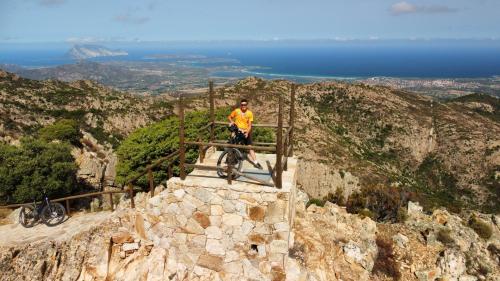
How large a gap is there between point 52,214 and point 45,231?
3.54ft

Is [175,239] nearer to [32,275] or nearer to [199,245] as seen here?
[199,245]

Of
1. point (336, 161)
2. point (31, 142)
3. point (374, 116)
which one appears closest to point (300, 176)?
point (336, 161)

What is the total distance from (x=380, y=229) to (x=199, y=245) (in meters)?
11.0

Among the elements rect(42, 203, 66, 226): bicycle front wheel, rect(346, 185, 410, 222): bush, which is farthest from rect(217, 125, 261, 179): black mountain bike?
rect(346, 185, 410, 222): bush

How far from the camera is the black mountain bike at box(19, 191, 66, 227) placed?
1487 cm

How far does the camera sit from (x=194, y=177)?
1041 cm

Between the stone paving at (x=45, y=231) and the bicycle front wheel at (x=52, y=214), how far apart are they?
0.76 ft

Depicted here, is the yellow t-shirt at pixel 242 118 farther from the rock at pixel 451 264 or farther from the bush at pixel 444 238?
the bush at pixel 444 238

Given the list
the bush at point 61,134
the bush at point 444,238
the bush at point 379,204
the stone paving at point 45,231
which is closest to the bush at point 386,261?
the bush at point 444,238

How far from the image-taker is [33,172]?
19.8 m

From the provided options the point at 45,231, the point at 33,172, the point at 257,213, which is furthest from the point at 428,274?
the point at 33,172

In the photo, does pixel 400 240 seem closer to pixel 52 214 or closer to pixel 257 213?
pixel 257 213

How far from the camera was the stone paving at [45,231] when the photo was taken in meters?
13.1

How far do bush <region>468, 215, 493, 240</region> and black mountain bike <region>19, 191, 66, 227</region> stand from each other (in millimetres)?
22569
